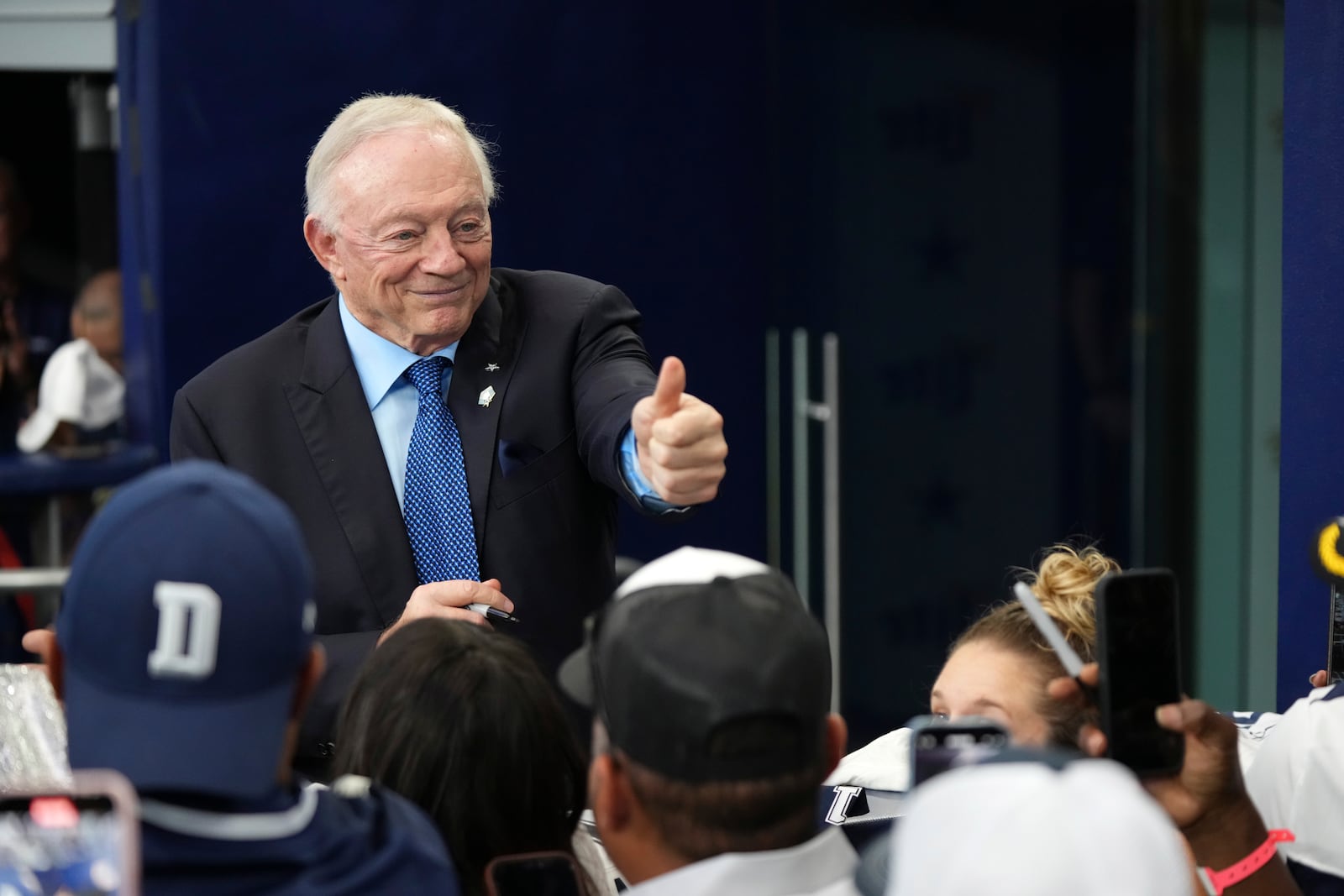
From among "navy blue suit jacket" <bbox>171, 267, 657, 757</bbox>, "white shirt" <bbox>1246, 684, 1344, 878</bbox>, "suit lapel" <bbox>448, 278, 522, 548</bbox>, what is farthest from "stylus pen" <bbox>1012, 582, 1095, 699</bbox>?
"suit lapel" <bbox>448, 278, 522, 548</bbox>

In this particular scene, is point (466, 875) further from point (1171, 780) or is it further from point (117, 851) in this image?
point (1171, 780)

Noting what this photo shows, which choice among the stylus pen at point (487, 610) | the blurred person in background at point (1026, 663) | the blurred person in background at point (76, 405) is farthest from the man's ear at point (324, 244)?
the blurred person in background at point (76, 405)

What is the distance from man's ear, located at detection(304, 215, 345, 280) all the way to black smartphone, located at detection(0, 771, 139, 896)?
1.46 metres

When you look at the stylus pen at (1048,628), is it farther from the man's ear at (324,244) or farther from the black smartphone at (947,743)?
the man's ear at (324,244)

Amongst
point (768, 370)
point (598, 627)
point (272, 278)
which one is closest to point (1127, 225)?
point (768, 370)

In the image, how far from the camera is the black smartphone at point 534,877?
55.4 inches

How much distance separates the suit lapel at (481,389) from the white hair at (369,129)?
0.63ft

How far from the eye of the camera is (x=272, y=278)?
4141 mm

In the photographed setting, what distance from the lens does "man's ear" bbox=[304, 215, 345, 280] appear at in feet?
8.11

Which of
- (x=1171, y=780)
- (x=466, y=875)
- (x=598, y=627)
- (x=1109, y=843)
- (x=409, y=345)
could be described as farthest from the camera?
(x=409, y=345)

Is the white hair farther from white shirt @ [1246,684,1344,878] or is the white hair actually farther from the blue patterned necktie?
white shirt @ [1246,684,1344,878]

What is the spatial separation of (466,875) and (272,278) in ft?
9.58

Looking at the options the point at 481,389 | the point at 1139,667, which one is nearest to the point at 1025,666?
the point at 1139,667

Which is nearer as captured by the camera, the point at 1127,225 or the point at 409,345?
the point at 409,345
